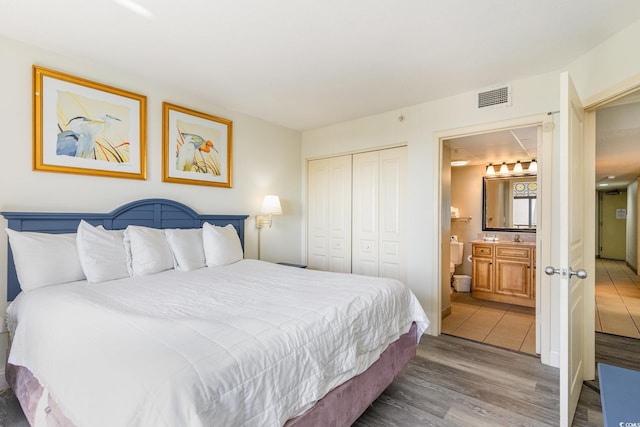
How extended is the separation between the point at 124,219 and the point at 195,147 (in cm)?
104

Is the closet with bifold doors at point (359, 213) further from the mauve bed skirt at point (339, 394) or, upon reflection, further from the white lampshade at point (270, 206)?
the mauve bed skirt at point (339, 394)

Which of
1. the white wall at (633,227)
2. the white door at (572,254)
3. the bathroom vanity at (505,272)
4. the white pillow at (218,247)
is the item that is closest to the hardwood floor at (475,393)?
the white door at (572,254)

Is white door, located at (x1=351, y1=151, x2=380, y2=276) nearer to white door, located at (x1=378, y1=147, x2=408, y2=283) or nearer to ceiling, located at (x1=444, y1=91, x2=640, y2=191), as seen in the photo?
white door, located at (x1=378, y1=147, x2=408, y2=283)

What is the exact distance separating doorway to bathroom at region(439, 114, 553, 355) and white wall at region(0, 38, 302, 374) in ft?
6.95

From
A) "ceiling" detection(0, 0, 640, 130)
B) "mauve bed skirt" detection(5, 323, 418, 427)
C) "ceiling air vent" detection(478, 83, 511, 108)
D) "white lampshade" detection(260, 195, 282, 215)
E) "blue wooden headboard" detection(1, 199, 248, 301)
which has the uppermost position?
"ceiling" detection(0, 0, 640, 130)

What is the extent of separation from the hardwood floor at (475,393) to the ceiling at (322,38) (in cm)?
253

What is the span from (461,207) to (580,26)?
147 inches

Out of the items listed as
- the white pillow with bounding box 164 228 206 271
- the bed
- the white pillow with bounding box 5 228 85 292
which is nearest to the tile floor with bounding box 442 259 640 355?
the bed

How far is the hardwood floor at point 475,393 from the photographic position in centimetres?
194

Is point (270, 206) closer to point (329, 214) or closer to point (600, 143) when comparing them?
point (329, 214)

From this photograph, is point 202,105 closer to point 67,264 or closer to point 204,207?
point 204,207

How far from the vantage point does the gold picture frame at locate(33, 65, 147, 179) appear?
2.36m

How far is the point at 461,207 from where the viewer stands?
552 cm

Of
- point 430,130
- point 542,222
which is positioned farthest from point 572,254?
point 430,130
